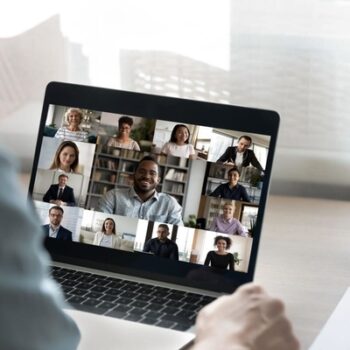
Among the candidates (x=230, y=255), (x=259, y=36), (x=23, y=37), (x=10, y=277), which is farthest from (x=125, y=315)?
(x=23, y=37)

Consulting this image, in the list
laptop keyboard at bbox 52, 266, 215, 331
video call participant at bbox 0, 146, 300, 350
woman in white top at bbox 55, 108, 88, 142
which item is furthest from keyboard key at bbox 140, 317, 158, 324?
video call participant at bbox 0, 146, 300, 350

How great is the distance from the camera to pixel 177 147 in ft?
3.61

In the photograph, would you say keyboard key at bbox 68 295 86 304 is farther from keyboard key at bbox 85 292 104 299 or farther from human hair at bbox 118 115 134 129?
human hair at bbox 118 115 134 129

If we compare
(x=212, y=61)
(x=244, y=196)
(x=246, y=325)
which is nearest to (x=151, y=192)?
(x=244, y=196)

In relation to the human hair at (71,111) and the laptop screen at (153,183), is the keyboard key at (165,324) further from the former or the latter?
the human hair at (71,111)

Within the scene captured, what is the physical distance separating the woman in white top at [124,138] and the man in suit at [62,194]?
2.9 inches

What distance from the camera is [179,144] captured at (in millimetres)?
1098

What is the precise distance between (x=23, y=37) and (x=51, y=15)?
0.35 feet

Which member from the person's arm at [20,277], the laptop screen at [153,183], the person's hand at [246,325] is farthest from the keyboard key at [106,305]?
the person's arm at [20,277]

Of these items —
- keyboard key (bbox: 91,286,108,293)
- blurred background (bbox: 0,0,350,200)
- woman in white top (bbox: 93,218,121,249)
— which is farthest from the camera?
blurred background (bbox: 0,0,350,200)

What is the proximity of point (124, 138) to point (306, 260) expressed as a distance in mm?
459

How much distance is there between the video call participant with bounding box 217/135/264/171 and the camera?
1.08 metres

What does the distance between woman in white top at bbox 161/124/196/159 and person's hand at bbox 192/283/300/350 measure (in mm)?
531

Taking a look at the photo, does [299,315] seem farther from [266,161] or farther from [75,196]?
[75,196]
